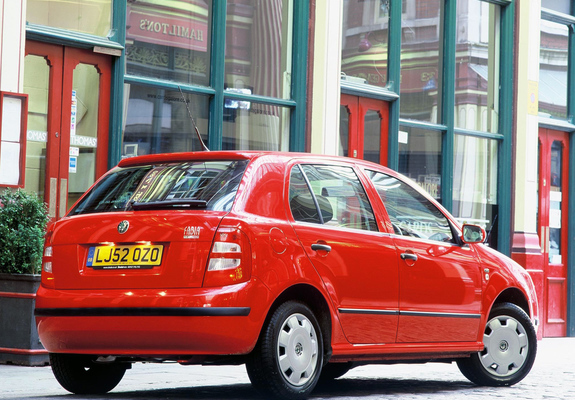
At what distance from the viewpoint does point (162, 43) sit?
11016mm

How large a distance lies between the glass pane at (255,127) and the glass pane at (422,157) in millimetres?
1961

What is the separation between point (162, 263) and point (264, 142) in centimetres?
622

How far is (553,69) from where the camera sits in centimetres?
1579

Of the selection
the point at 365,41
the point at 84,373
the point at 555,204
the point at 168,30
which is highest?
the point at 365,41

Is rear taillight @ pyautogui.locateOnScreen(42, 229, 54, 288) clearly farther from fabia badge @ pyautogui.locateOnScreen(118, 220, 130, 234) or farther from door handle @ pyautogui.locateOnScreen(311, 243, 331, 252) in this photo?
door handle @ pyautogui.locateOnScreen(311, 243, 331, 252)

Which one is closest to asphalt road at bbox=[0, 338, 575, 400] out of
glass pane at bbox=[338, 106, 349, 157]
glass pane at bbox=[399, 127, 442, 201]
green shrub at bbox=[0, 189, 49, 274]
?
green shrub at bbox=[0, 189, 49, 274]

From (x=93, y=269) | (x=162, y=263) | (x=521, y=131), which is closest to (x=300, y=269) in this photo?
(x=162, y=263)

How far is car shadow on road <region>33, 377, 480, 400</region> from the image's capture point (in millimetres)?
6590

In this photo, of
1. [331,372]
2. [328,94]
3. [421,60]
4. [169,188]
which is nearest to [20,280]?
[331,372]

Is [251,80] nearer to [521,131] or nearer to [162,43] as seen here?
[162,43]

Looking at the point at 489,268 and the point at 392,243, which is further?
the point at 489,268

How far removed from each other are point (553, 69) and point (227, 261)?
11.1m

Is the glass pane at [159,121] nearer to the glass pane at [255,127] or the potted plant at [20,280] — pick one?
the glass pane at [255,127]

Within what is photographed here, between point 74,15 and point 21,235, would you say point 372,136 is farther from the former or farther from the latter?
point 21,235
